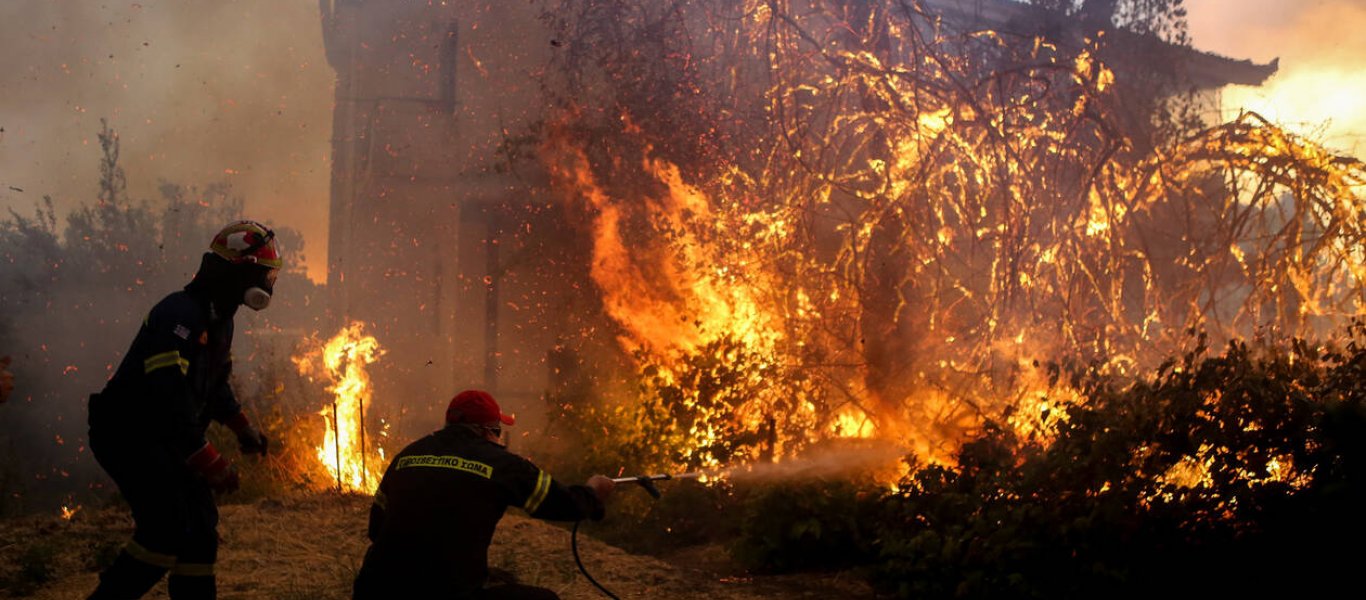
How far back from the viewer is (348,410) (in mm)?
13180

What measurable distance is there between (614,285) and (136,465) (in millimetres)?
8180

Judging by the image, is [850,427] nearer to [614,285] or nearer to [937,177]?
[937,177]

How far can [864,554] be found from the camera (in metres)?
7.32

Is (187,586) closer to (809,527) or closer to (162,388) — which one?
(162,388)

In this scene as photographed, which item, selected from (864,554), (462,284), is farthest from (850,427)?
(462,284)

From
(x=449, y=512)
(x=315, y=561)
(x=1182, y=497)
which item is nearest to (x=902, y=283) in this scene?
(x=1182, y=497)

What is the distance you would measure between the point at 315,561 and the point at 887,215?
5.87m

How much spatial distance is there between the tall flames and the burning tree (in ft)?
11.3

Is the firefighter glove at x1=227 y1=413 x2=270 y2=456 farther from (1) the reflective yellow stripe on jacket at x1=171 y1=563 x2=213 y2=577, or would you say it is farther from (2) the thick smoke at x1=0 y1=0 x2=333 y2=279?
(2) the thick smoke at x1=0 y1=0 x2=333 y2=279

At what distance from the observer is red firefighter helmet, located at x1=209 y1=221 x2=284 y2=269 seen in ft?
16.1

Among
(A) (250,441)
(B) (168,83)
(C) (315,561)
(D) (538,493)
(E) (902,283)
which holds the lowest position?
(C) (315,561)

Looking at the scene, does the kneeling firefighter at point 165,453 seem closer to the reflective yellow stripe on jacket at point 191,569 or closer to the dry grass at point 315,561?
the reflective yellow stripe on jacket at point 191,569

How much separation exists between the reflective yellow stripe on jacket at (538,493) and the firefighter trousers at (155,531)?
5.83 feet

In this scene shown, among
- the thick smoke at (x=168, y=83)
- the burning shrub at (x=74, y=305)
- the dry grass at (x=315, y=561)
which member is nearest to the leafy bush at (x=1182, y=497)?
the dry grass at (x=315, y=561)
